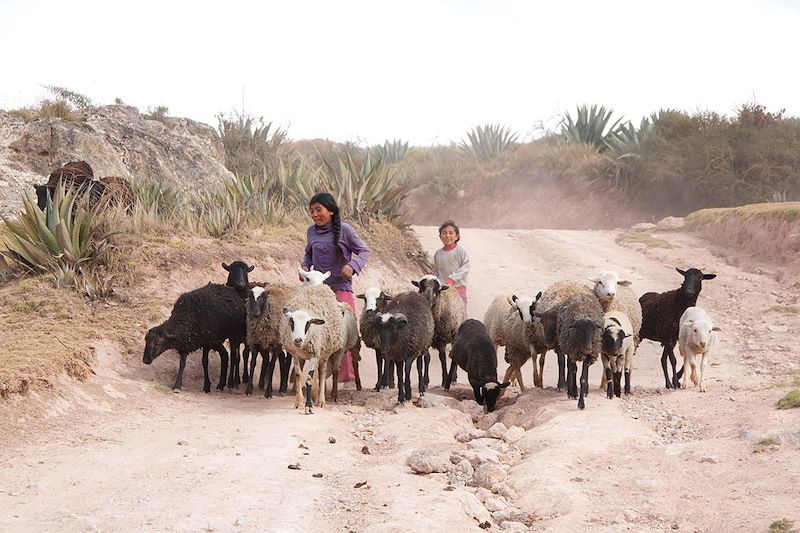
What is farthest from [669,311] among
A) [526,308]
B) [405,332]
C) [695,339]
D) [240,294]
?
[240,294]

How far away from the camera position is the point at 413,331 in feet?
34.1

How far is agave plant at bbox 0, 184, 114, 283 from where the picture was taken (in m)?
12.0

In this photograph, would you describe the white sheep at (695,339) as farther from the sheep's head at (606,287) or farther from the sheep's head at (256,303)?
the sheep's head at (256,303)

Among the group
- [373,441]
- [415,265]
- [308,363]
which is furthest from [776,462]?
[415,265]

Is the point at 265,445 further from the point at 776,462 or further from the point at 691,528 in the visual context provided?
the point at 776,462

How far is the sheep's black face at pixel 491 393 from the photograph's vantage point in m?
10.5

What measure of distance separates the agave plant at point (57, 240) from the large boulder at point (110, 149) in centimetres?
515

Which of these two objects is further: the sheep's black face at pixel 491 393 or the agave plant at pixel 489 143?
the agave plant at pixel 489 143

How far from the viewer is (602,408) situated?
374 inches

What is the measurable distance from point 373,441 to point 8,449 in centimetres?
330

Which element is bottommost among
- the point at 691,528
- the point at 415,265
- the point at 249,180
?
the point at 691,528

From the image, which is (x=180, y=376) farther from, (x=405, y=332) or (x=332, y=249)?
(x=405, y=332)

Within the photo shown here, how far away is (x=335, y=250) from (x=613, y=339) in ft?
12.2

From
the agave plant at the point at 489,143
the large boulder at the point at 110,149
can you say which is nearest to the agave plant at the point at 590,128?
the agave plant at the point at 489,143
